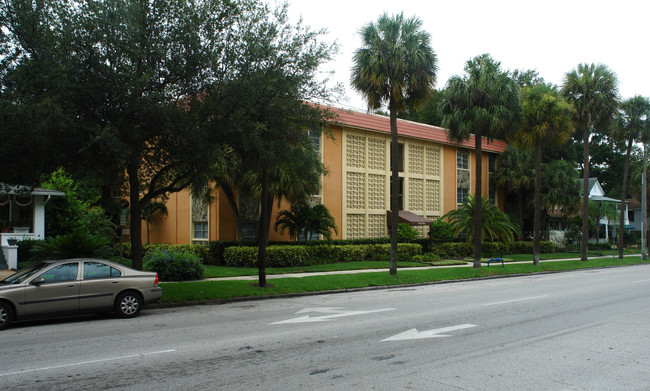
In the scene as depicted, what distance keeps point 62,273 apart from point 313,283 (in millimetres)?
8985

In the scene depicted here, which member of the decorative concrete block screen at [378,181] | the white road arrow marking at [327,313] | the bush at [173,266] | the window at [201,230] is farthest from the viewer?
the decorative concrete block screen at [378,181]

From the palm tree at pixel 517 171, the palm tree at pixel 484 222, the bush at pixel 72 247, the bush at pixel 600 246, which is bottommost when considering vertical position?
the bush at pixel 600 246

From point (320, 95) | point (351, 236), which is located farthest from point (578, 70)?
point (320, 95)

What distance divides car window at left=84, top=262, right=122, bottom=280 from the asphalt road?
3.31 ft

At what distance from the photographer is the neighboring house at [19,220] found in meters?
22.3

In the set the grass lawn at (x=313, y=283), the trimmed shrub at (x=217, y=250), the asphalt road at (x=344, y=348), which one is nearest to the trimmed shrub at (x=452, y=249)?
the grass lawn at (x=313, y=283)

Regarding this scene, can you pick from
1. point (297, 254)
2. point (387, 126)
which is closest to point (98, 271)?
point (297, 254)

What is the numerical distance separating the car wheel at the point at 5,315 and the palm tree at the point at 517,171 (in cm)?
3751

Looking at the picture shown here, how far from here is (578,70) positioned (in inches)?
1289

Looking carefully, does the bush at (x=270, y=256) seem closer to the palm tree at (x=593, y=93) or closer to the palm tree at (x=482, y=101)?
the palm tree at (x=482, y=101)

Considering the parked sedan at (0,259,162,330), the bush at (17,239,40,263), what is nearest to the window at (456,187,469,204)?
the bush at (17,239,40,263)

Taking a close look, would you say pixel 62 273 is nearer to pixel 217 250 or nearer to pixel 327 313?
pixel 327 313

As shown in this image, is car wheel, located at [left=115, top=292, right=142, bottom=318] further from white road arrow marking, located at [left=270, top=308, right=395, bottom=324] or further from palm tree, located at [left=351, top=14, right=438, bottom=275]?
palm tree, located at [left=351, top=14, right=438, bottom=275]

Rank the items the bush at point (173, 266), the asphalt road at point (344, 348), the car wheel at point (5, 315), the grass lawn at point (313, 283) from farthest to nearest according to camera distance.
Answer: the bush at point (173, 266) → the grass lawn at point (313, 283) → the car wheel at point (5, 315) → the asphalt road at point (344, 348)
